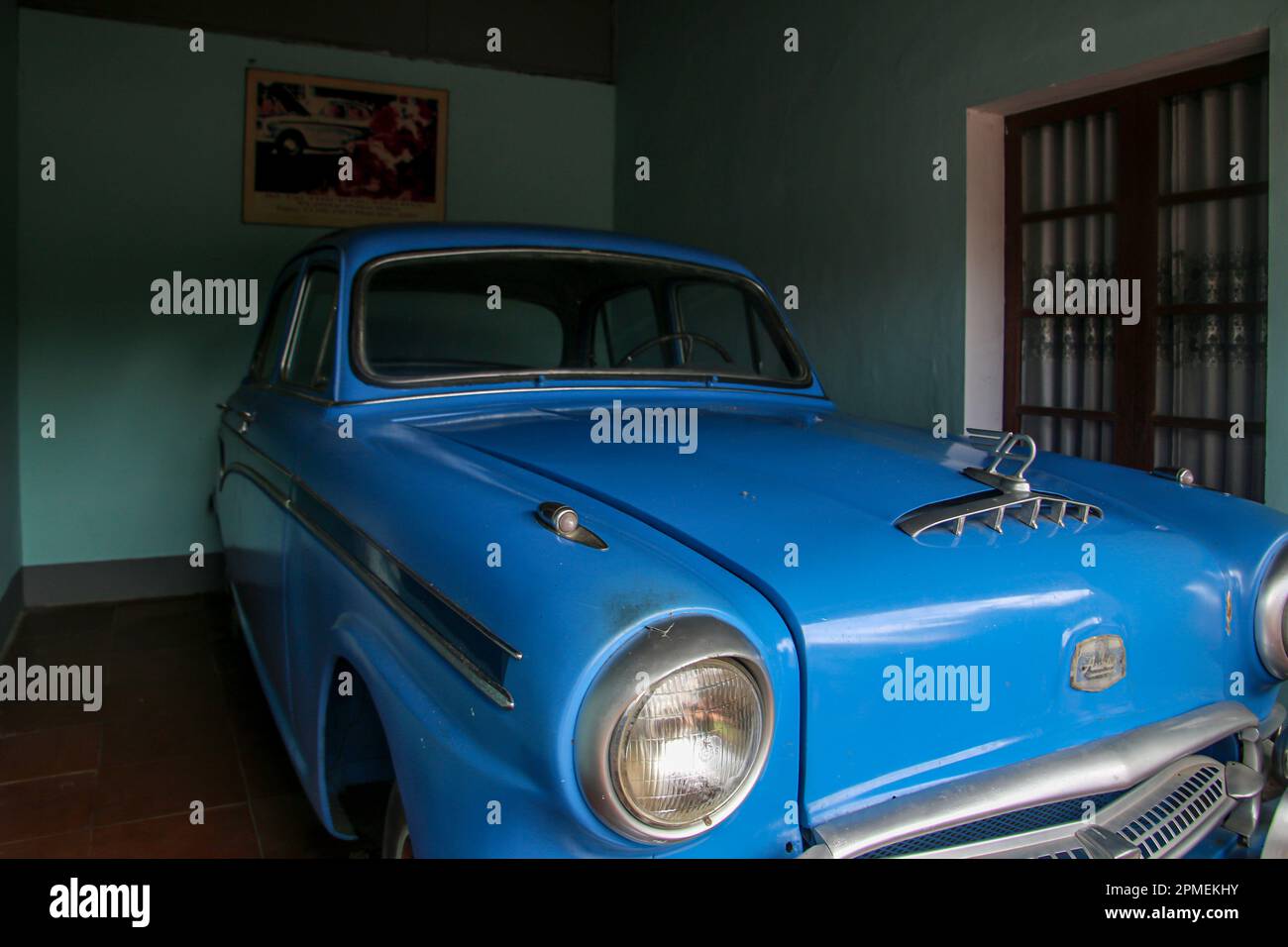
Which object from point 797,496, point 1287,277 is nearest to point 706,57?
point 1287,277

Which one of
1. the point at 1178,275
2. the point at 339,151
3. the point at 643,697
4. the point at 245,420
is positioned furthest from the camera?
the point at 339,151

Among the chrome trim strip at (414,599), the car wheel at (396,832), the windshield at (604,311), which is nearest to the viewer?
the chrome trim strip at (414,599)

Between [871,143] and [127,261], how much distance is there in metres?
3.55

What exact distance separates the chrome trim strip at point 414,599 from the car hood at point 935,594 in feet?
0.86

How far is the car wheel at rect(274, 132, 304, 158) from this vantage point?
5211 mm

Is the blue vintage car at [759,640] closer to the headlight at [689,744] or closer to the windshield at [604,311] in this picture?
the headlight at [689,744]

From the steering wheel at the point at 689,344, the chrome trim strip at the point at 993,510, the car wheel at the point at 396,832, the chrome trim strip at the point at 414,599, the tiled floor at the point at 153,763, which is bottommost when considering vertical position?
the tiled floor at the point at 153,763

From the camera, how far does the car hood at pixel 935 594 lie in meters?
1.26

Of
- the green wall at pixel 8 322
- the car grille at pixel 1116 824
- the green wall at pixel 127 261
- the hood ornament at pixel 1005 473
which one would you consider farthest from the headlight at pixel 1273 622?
the green wall at pixel 127 261

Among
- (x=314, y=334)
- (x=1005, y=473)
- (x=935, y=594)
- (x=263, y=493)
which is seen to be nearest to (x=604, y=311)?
(x=314, y=334)

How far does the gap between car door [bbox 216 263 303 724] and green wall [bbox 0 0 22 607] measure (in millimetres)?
1361

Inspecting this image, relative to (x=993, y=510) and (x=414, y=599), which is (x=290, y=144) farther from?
(x=993, y=510)

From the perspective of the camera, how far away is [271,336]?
337 cm

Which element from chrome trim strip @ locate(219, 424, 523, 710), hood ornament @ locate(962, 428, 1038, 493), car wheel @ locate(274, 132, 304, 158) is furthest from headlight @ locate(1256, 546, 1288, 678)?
car wheel @ locate(274, 132, 304, 158)
